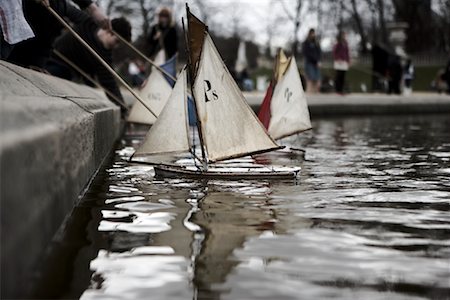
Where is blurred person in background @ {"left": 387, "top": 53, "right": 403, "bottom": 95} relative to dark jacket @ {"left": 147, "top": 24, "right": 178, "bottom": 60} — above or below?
below

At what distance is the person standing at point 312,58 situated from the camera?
2102cm

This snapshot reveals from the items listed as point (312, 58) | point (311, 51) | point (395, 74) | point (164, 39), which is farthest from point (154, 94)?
point (395, 74)

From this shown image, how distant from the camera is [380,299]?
2.59m

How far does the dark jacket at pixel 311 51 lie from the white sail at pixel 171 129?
50.3ft

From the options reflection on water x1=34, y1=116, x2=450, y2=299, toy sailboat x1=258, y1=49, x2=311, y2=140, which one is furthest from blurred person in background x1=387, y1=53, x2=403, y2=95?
reflection on water x1=34, y1=116, x2=450, y2=299

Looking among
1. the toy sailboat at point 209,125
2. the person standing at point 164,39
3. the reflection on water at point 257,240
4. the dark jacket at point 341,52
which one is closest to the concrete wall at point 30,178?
the reflection on water at point 257,240

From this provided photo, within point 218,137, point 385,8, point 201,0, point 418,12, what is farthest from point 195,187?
point 418,12

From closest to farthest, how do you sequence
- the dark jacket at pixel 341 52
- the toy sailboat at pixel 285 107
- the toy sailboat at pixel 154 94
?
1. the toy sailboat at pixel 285 107
2. the toy sailboat at pixel 154 94
3. the dark jacket at pixel 341 52

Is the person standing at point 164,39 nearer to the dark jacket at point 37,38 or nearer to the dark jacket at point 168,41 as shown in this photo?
the dark jacket at point 168,41

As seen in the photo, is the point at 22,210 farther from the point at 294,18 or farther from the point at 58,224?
the point at 294,18

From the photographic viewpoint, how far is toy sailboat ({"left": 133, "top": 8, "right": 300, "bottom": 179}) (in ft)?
19.2

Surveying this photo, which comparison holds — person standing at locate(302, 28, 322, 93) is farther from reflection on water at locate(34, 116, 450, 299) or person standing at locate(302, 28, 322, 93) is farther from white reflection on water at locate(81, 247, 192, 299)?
white reflection on water at locate(81, 247, 192, 299)

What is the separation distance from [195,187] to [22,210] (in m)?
2.88

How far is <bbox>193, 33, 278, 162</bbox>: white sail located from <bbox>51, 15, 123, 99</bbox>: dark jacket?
3845mm
